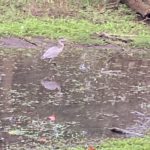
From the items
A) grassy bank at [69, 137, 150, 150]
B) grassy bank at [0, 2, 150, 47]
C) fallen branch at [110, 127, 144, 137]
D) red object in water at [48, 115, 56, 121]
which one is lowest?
fallen branch at [110, 127, 144, 137]

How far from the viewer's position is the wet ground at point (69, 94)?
658 cm

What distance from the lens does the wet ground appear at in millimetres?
6582

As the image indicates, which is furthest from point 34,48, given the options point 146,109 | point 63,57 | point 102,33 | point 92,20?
point 146,109

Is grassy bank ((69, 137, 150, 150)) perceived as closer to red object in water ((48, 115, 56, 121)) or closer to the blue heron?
red object in water ((48, 115, 56, 121))

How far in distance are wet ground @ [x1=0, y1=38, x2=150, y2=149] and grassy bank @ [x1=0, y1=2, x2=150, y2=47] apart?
0.59m

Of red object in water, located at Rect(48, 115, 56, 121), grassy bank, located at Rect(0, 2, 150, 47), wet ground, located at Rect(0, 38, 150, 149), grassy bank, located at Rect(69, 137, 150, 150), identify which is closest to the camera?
grassy bank, located at Rect(69, 137, 150, 150)

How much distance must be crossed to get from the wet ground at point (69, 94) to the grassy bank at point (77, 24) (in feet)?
1.94

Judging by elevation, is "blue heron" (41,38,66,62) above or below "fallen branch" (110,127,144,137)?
above

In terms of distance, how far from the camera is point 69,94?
27.0 feet

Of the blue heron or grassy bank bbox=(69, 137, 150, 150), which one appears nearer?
grassy bank bbox=(69, 137, 150, 150)

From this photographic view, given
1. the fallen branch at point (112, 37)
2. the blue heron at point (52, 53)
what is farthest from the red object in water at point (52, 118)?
Answer: the fallen branch at point (112, 37)

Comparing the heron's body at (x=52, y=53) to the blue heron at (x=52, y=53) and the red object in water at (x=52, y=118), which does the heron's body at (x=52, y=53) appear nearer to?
the blue heron at (x=52, y=53)

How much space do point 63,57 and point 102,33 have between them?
188 cm

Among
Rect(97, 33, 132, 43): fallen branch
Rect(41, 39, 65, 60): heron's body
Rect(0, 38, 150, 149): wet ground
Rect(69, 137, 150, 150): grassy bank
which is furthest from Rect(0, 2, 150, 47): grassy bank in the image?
Rect(69, 137, 150, 150): grassy bank
